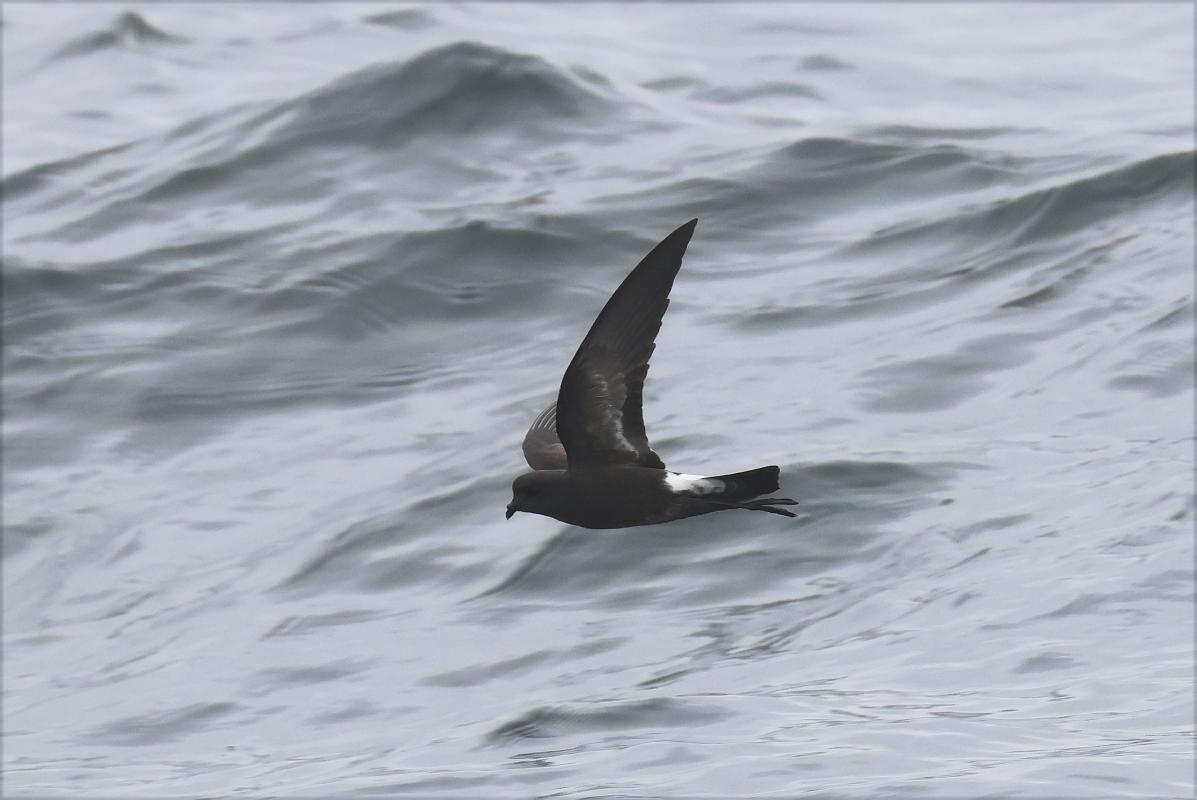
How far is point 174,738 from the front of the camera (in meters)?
8.20

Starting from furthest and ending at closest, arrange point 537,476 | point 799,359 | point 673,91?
point 673,91
point 799,359
point 537,476

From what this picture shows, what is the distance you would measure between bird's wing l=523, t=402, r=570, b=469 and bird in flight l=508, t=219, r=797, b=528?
572 millimetres

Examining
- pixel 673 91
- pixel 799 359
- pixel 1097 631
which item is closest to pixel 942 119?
pixel 673 91

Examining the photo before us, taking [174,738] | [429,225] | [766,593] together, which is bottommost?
[174,738]

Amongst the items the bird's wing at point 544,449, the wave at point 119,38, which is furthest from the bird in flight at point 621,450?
the wave at point 119,38

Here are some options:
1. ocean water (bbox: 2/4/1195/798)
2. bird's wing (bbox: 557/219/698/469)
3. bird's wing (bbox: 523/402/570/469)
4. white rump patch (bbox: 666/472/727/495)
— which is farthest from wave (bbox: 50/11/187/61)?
white rump patch (bbox: 666/472/727/495)

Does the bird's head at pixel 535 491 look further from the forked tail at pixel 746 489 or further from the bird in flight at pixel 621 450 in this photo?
the forked tail at pixel 746 489

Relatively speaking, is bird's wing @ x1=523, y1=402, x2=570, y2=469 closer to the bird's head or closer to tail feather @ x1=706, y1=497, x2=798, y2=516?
the bird's head

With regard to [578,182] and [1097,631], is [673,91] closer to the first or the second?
[578,182]

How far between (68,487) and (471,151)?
4379 mm

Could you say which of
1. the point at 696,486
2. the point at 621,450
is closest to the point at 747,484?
the point at 696,486

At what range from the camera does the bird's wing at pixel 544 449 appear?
5.55 metres

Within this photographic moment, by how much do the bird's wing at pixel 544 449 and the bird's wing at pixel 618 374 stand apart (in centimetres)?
56

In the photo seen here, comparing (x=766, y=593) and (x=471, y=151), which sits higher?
(x=471, y=151)
